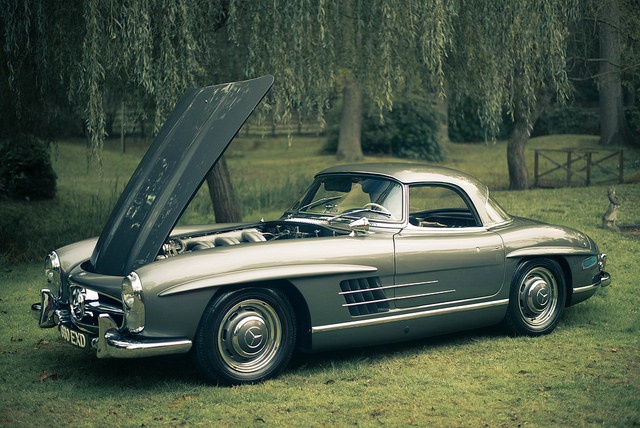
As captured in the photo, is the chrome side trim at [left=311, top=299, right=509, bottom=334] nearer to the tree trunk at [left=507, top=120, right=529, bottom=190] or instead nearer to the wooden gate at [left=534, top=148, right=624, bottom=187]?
the tree trunk at [left=507, top=120, right=529, bottom=190]

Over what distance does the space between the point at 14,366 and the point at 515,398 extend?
12.4ft

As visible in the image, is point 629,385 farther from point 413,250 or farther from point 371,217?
point 371,217

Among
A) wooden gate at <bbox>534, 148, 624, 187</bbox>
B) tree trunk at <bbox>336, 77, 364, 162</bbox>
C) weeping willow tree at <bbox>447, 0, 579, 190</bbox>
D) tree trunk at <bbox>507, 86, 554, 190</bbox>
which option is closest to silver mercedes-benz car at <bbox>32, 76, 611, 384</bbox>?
weeping willow tree at <bbox>447, 0, 579, 190</bbox>

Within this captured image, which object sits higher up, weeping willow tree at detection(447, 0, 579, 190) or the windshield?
weeping willow tree at detection(447, 0, 579, 190)

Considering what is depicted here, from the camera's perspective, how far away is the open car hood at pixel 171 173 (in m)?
5.87

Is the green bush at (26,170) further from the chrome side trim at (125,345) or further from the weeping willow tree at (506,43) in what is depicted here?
the chrome side trim at (125,345)

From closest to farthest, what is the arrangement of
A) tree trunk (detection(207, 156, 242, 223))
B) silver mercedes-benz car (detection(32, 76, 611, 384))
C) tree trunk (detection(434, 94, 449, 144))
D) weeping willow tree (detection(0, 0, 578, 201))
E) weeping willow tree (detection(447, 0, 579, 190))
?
1. silver mercedes-benz car (detection(32, 76, 611, 384))
2. weeping willow tree (detection(0, 0, 578, 201))
3. weeping willow tree (detection(447, 0, 579, 190))
4. tree trunk (detection(207, 156, 242, 223))
5. tree trunk (detection(434, 94, 449, 144))

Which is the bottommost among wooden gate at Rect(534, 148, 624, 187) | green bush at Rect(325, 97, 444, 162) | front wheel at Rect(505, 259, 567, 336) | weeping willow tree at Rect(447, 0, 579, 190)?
front wheel at Rect(505, 259, 567, 336)

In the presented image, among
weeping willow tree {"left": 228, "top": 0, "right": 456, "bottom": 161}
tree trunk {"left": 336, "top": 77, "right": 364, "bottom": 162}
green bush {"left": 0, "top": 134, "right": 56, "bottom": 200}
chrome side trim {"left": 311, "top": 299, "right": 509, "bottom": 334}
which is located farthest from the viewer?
tree trunk {"left": 336, "top": 77, "right": 364, "bottom": 162}

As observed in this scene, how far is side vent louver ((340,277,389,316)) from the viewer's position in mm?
6078

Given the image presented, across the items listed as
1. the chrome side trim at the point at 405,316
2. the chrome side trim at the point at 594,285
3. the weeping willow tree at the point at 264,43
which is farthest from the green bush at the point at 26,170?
the chrome side trim at the point at 594,285

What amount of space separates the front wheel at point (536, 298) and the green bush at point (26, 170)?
12134 mm

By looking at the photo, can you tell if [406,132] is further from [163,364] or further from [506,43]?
[163,364]

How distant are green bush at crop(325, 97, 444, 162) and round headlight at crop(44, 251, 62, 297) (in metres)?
20.8
